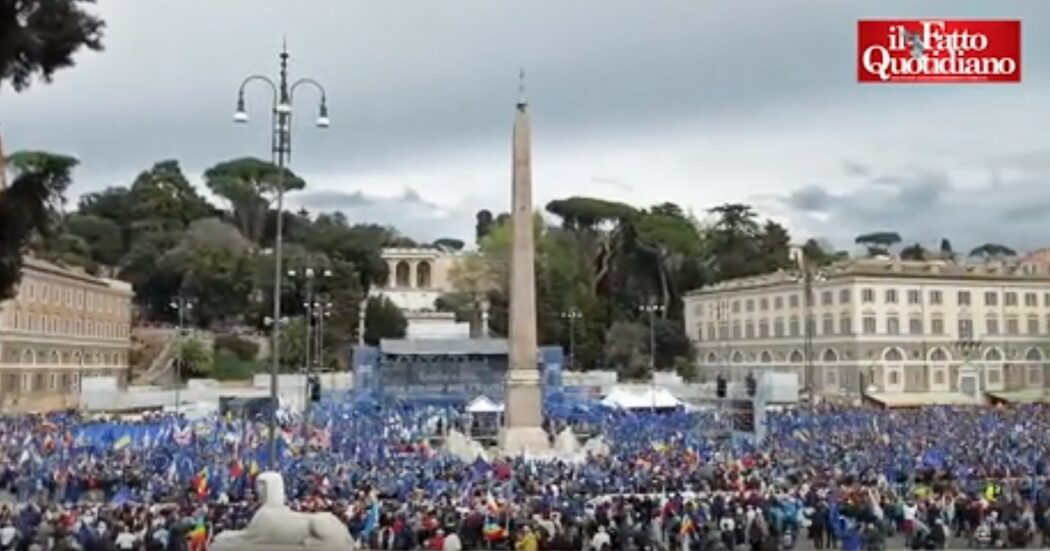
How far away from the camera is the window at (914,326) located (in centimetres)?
7631

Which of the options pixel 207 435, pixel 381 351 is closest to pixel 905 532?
pixel 207 435

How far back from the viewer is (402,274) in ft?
395

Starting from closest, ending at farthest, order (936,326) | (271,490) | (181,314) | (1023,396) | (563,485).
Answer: (271,490) < (563,485) < (1023,396) < (181,314) < (936,326)

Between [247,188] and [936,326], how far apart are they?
6434cm

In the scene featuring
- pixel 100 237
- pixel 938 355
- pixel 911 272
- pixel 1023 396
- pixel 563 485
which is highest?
pixel 100 237

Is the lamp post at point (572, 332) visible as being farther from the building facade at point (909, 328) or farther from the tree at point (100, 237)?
the tree at point (100, 237)

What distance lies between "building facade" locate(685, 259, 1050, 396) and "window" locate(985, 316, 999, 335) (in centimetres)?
6

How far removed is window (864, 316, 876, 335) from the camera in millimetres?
74938

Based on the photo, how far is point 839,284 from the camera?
7619 centimetres

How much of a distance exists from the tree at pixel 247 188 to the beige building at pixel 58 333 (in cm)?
3111

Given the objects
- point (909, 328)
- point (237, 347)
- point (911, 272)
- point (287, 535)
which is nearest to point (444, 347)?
point (237, 347)

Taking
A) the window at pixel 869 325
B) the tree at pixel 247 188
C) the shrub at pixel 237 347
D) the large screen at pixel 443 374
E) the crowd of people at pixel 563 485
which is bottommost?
the crowd of people at pixel 563 485

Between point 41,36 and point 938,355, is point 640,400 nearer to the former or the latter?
point 938,355

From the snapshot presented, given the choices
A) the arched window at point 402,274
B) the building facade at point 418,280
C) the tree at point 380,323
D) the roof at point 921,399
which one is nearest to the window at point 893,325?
the roof at point 921,399
